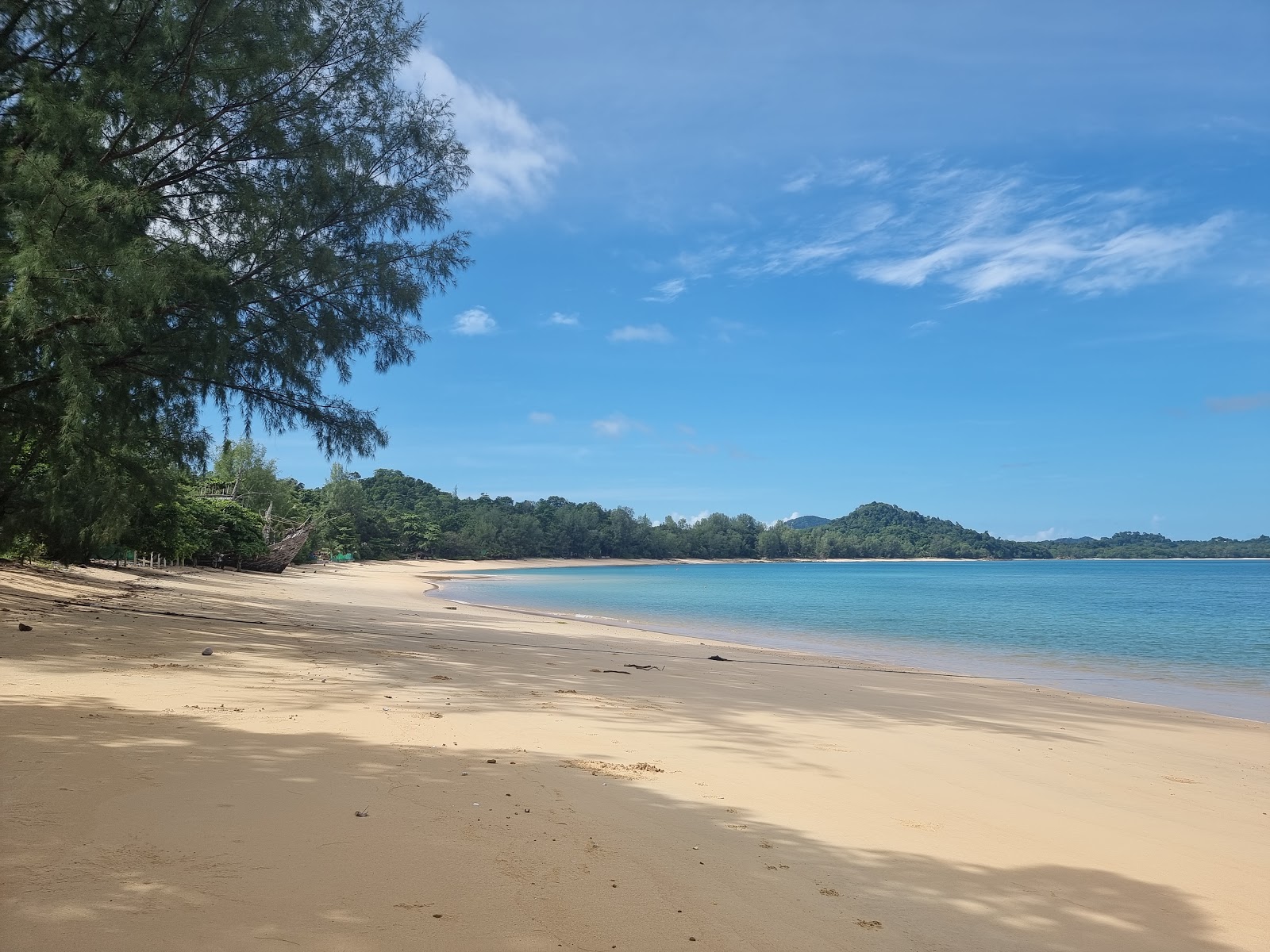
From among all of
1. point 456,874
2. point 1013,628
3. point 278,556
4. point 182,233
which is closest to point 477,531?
point 278,556

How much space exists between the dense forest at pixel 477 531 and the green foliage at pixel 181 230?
149cm

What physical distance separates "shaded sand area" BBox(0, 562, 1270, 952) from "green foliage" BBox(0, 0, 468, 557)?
2.61m

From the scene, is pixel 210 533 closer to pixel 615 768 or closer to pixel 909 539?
pixel 615 768

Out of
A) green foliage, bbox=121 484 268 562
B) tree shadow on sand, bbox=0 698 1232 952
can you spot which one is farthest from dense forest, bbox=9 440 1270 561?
tree shadow on sand, bbox=0 698 1232 952

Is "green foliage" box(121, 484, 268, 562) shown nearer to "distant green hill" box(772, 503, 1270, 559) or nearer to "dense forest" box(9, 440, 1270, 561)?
"dense forest" box(9, 440, 1270, 561)

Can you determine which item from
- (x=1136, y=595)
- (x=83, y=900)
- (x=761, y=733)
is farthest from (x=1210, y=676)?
(x=1136, y=595)

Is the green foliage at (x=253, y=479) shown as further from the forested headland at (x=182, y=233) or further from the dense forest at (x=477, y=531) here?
the forested headland at (x=182, y=233)

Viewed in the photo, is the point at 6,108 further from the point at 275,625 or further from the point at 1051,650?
the point at 1051,650

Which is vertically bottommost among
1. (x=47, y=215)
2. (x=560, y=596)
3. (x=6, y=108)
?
(x=560, y=596)

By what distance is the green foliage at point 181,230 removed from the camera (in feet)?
23.6

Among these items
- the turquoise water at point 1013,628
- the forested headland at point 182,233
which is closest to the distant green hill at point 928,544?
the turquoise water at point 1013,628

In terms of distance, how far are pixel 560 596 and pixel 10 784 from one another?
3471 centimetres

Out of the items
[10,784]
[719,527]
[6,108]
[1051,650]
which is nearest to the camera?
[10,784]

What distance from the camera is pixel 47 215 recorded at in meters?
6.84
